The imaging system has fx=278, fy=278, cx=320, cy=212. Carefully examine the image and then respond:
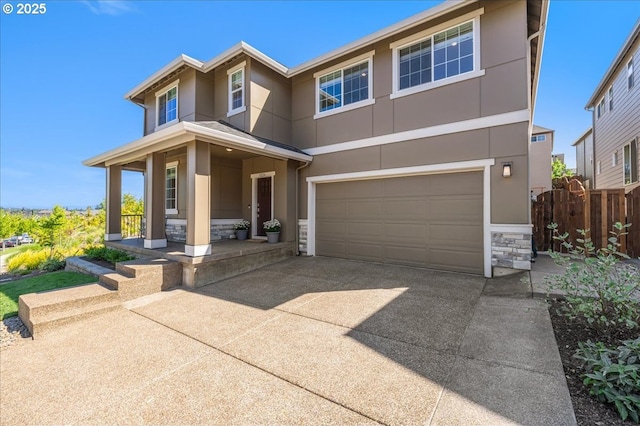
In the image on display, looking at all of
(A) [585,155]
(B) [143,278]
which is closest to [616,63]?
(A) [585,155]

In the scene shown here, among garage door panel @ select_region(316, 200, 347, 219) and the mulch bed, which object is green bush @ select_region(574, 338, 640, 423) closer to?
the mulch bed

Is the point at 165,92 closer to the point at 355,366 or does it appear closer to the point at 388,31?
the point at 388,31

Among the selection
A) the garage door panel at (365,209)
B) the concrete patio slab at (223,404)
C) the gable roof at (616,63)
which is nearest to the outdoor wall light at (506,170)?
the garage door panel at (365,209)

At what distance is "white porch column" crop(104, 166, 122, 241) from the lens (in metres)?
9.15

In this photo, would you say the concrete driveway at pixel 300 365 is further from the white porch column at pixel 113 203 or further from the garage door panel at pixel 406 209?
the white porch column at pixel 113 203

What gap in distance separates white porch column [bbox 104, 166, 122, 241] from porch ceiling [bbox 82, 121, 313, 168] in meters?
0.37

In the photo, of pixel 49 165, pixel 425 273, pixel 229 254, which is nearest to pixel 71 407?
pixel 229 254

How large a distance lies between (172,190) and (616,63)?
17863mm

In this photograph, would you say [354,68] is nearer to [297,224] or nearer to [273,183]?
[273,183]

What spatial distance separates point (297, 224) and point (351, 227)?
5.82 feet

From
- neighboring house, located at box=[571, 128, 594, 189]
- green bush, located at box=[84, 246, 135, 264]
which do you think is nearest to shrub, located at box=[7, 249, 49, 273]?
green bush, located at box=[84, 246, 135, 264]

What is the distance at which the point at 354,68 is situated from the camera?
804cm

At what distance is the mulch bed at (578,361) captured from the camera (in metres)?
2.08

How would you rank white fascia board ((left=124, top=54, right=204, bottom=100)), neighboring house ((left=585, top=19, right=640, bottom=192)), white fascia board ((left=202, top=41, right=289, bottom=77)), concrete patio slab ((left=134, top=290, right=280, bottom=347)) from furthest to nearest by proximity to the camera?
neighboring house ((left=585, top=19, right=640, bottom=192))
white fascia board ((left=124, top=54, right=204, bottom=100))
white fascia board ((left=202, top=41, right=289, bottom=77))
concrete patio slab ((left=134, top=290, right=280, bottom=347))
